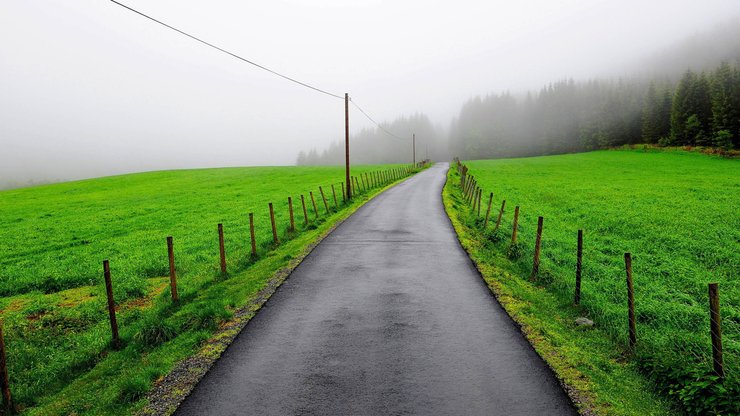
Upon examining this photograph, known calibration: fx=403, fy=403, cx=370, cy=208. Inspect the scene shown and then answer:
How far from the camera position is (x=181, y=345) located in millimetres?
7625

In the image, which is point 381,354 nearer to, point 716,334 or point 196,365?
point 196,365

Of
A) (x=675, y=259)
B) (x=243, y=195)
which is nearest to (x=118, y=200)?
(x=243, y=195)

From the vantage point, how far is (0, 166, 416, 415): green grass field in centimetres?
674

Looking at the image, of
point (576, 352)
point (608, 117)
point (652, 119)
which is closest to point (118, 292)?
point (576, 352)

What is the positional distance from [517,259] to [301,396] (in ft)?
33.5

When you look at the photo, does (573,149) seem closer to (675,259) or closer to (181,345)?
(675,259)

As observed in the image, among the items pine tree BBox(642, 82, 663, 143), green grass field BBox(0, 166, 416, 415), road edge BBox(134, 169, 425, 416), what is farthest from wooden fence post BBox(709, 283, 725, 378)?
pine tree BBox(642, 82, 663, 143)

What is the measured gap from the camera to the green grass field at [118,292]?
22.1ft

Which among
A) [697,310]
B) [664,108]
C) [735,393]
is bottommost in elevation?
[697,310]

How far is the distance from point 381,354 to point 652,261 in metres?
12.4

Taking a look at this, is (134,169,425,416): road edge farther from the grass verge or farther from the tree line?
the tree line

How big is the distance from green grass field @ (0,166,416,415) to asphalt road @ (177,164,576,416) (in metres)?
1.26

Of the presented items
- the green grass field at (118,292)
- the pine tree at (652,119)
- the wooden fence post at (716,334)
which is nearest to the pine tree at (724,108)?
the pine tree at (652,119)

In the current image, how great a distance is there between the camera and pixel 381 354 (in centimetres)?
689
